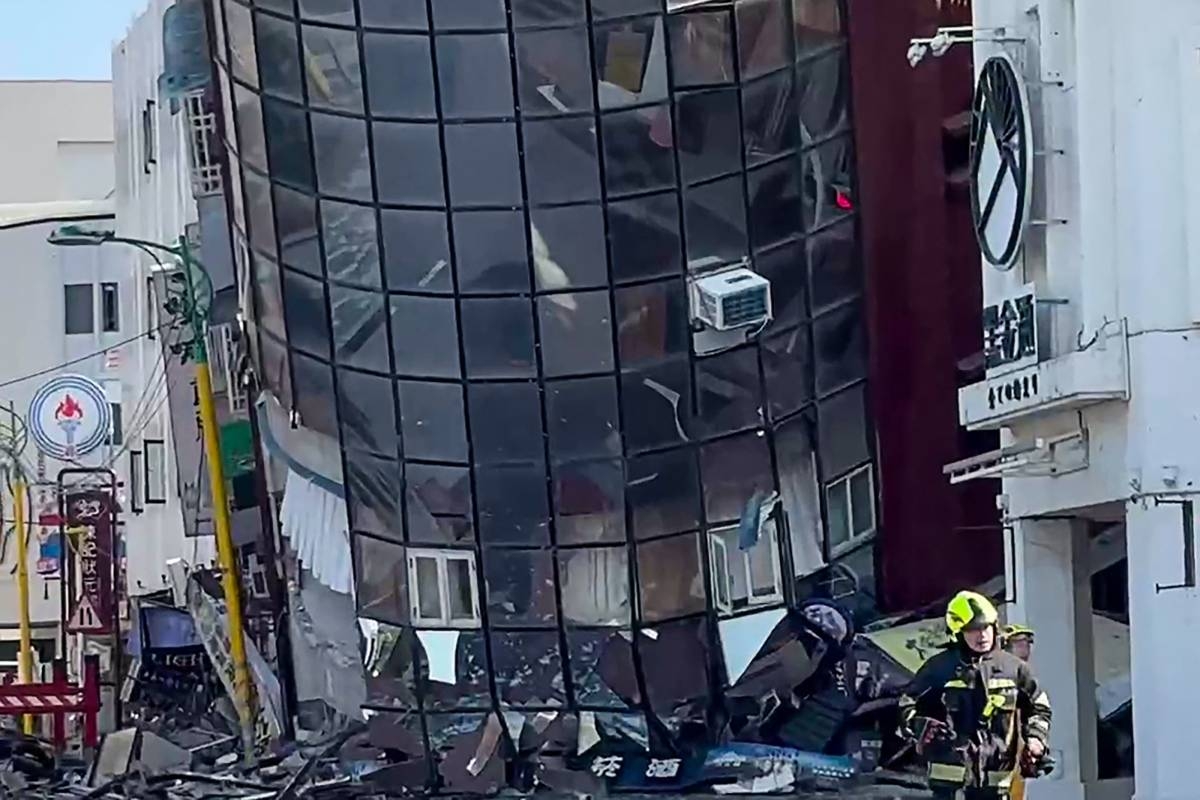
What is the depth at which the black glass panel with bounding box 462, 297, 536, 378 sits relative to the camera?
33344mm

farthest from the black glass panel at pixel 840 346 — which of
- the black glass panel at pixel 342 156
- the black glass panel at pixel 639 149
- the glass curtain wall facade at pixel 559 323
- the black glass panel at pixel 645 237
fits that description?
the black glass panel at pixel 342 156

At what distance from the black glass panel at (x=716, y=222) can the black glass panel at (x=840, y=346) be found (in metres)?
1.41

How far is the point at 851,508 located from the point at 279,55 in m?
9.41

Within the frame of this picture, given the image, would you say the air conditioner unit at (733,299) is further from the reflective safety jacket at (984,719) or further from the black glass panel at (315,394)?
the reflective safety jacket at (984,719)

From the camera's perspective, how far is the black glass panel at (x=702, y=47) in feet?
102

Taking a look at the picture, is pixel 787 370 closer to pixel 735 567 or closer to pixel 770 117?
pixel 735 567

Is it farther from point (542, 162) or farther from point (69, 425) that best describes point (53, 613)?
point (542, 162)

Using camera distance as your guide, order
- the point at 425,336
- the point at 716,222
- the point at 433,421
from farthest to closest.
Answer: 1. the point at 433,421
2. the point at 425,336
3. the point at 716,222

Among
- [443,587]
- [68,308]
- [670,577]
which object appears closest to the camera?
[670,577]

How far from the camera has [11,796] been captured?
1282 inches

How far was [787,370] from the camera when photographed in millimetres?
32500

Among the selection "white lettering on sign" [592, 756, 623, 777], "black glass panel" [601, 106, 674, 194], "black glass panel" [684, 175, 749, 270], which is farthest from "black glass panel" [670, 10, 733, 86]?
"white lettering on sign" [592, 756, 623, 777]

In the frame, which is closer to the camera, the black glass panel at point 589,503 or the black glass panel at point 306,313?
the black glass panel at point 589,503

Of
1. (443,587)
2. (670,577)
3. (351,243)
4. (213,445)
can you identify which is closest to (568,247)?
(351,243)
